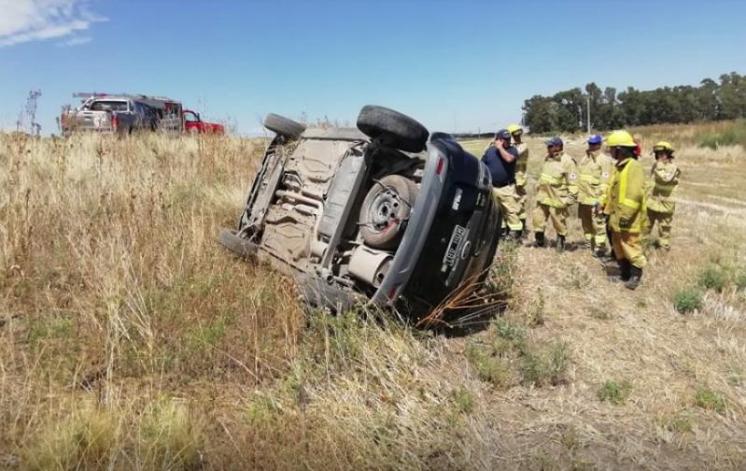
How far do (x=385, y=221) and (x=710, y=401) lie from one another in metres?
2.39

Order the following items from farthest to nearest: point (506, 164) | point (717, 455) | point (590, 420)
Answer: point (506, 164)
point (590, 420)
point (717, 455)

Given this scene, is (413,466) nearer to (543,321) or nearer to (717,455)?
(717,455)

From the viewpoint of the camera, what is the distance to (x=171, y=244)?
16.4 feet

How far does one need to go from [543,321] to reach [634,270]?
1.86 m

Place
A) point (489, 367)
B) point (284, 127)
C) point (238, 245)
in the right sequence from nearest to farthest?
1. point (489, 367)
2. point (238, 245)
3. point (284, 127)

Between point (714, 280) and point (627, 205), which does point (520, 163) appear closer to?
point (627, 205)

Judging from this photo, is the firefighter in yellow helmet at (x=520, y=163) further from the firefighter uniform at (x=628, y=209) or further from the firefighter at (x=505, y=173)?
the firefighter uniform at (x=628, y=209)

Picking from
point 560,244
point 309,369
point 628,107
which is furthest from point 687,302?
point 628,107

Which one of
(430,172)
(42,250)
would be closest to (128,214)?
(42,250)

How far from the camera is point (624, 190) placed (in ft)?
19.3

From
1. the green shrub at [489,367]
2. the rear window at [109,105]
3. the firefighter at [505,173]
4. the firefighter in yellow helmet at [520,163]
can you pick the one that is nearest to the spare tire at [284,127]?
the green shrub at [489,367]

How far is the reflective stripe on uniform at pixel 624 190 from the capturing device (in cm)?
582

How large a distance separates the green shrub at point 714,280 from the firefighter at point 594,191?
1643 millimetres

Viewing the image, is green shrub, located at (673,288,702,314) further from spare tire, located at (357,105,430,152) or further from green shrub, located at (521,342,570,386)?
spare tire, located at (357,105,430,152)
